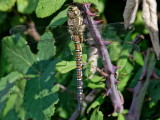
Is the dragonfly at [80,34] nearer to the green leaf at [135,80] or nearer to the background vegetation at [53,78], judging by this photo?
the background vegetation at [53,78]

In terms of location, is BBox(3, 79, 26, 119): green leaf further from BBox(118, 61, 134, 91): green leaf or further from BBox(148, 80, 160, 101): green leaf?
BBox(148, 80, 160, 101): green leaf

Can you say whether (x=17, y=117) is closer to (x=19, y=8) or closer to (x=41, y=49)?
(x=41, y=49)

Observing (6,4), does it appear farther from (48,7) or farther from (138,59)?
(48,7)

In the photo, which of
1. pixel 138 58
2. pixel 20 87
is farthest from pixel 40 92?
pixel 138 58

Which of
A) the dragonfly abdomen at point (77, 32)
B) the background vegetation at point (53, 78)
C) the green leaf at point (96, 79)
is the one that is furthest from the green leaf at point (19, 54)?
the green leaf at point (96, 79)

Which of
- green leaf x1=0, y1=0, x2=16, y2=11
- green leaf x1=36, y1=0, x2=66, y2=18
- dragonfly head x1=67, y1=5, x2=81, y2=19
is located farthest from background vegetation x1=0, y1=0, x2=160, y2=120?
green leaf x1=36, y1=0, x2=66, y2=18

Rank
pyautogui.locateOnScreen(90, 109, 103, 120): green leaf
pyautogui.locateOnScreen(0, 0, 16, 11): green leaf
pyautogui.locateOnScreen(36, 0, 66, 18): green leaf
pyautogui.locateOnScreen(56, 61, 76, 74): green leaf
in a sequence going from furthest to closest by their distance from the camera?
pyautogui.locateOnScreen(0, 0, 16, 11): green leaf < pyautogui.locateOnScreen(90, 109, 103, 120): green leaf < pyautogui.locateOnScreen(56, 61, 76, 74): green leaf < pyautogui.locateOnScreen(36, 0, 66, 18): green leaf

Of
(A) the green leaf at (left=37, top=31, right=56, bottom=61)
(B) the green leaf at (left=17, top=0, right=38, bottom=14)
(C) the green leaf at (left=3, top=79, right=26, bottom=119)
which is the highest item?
(B) the green leaf at (left=17, top=0, right=38, bottom=14)

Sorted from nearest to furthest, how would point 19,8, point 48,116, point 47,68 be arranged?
point 48,116 < point 47,68 < point 19,8
